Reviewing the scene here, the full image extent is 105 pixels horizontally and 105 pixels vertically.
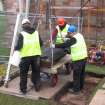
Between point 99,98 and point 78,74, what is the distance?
3.91ft

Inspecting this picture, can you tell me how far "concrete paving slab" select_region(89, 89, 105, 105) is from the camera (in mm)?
9883

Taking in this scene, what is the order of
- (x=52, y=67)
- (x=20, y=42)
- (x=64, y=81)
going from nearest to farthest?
(x=20, y=42) < (x=52, y=67) < (x=64, y=81)

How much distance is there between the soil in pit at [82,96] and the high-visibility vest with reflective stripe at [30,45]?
1468mm

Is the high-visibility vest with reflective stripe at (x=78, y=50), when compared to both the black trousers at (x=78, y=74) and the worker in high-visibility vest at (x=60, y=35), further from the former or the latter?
the worker in high-visibility vest at (x=60, y=35)

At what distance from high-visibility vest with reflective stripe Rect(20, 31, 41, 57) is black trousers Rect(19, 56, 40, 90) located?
13 cm

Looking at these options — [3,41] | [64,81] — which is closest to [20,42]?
[64,81]

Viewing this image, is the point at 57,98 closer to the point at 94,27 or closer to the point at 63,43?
the point at 63,43

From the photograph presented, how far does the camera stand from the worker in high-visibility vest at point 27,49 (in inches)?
409

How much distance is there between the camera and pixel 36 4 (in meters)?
16.5

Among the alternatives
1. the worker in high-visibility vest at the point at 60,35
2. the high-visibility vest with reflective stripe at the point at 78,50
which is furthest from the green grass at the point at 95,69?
the high-visibility vest with reflective stripe at the point at 78,50

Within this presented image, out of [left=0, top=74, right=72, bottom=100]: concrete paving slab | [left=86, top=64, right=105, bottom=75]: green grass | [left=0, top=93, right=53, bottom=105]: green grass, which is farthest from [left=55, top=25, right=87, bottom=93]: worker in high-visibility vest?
[left=86, top=64, right=105, bottom=75]: green grass

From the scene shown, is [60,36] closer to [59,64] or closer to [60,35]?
[60,35]

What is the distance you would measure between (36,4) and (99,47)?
3642mm

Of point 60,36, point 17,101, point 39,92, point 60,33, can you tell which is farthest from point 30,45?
point 60,33
